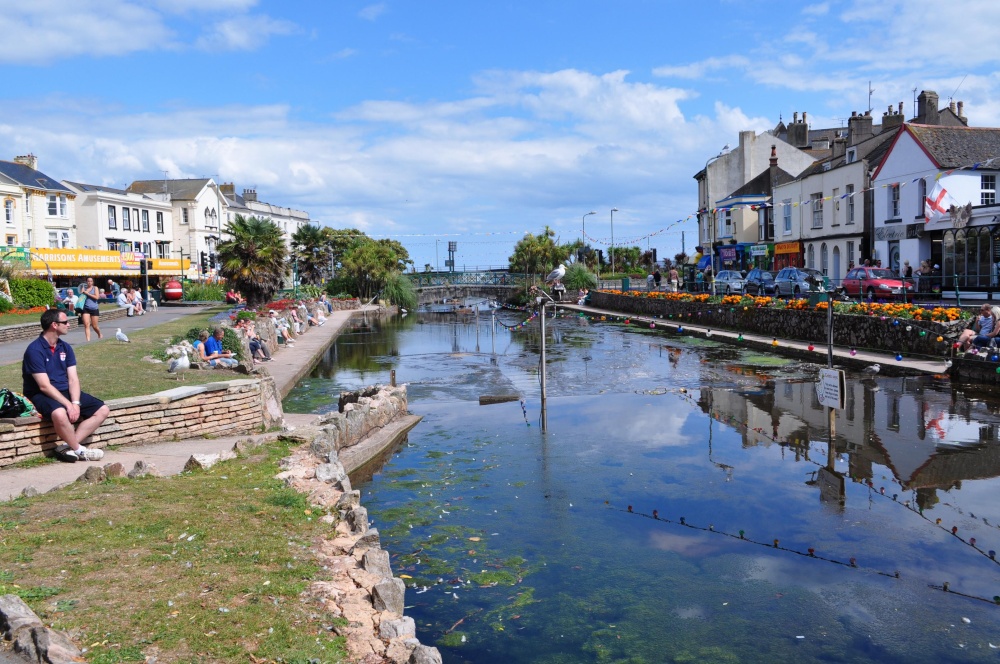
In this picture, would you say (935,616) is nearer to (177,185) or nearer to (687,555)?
(687,555)

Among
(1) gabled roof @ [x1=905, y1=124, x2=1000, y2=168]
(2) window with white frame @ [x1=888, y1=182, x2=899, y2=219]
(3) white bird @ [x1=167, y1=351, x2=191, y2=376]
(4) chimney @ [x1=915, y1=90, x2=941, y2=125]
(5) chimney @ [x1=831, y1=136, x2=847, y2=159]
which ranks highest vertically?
(4) chimney @ [x1=915, y1=90, x2=941, y2=125]

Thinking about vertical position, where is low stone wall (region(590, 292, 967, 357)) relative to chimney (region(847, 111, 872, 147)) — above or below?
below

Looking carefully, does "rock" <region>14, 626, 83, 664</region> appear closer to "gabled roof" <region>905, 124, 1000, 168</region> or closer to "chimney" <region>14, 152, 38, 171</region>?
"gabled roof" <region>905, 124, 1000, 168</region>

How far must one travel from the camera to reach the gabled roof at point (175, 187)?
247 feet

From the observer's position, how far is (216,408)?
39.4ft

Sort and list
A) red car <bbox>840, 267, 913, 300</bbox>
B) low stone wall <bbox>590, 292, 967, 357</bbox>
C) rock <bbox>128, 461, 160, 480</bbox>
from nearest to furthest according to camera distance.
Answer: rock <bbox>128, 461, 160, 480</bbox>, low stone wall <bbox>590, 292, 967, 357</bbox>, red car <bbox>840, 267, 913, 300</bbox>

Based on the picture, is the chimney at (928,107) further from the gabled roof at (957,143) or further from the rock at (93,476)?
the rock at (93,476)

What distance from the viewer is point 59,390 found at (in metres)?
9.63

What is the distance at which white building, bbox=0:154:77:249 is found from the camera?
5284cm

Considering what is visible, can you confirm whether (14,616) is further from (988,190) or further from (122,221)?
(122,221)

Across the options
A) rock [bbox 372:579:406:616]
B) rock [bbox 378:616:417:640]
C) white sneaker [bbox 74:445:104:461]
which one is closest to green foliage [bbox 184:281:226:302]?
white sneaker [bbox 74:445:104:461]

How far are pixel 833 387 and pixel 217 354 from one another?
12.3m

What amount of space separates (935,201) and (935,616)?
32971 millimetres

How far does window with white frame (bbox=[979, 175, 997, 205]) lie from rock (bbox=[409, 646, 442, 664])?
37528 millimetres
